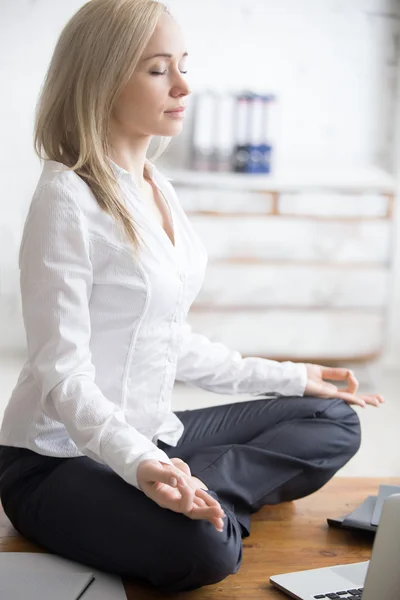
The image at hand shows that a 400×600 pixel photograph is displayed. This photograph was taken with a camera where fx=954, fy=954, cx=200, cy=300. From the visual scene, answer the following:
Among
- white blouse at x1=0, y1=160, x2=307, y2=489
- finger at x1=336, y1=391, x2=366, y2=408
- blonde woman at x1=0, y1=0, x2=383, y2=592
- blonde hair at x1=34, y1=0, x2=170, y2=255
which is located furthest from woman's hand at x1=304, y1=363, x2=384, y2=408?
blonde hair at x1=34, y1=0, x2=170, y2=255

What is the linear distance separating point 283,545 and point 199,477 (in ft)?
0.83

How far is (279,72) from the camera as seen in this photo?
4.16 m

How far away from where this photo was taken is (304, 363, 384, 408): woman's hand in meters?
2.08

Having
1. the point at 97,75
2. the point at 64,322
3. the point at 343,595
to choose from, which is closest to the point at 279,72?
the point at 97,75

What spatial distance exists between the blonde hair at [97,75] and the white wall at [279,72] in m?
2.37

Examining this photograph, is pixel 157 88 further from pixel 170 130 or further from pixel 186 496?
pixel 186 496

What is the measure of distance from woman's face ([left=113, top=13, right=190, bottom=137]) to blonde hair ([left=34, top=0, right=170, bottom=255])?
0.09 ft

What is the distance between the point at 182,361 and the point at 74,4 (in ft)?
8.23

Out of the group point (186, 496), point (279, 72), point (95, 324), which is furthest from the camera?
point (279, 72)

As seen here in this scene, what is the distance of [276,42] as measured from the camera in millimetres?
4148

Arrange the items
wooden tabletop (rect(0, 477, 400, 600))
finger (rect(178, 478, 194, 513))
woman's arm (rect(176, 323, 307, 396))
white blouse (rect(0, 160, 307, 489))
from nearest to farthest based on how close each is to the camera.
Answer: finger (rect(178, 478, 194, 513)) < white blouse (rect(0, 160, 307, 489)) < wooden tabletop (rect(0, 477, 400, 600)) < woman's arm (rect(176, 323, 307, 396))

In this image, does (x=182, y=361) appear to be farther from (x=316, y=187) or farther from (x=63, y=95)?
(x=316, y=187)

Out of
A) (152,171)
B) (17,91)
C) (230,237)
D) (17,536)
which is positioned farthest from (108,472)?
(17,91)

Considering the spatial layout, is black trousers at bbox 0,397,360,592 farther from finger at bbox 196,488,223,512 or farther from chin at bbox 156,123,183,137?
chin at bbox 156,123,183,137
